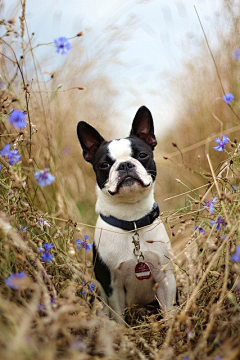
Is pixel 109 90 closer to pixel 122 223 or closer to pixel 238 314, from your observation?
pixel 122 223

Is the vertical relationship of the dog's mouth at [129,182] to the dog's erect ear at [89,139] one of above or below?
below

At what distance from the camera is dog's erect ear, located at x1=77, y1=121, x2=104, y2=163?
2330mm

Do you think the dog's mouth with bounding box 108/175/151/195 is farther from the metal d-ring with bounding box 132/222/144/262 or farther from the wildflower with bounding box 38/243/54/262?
the wildflower with bounding box 38/243/54/262

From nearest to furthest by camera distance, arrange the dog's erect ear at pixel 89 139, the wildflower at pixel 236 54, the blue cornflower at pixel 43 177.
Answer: the blue cornflower at pixel 43 177 < the dog's erect ear at pixel 89 139 < the wildflower at pixel 236 54

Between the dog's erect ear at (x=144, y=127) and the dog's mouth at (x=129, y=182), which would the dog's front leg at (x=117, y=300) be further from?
the dog's erect ear at (x=144, y=127)

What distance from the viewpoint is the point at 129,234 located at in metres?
2.13

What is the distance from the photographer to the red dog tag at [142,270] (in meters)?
2.07

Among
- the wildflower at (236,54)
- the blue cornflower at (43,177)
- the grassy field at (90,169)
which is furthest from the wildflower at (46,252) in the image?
the wildflower at (236,54)

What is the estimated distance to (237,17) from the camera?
3.41 metres

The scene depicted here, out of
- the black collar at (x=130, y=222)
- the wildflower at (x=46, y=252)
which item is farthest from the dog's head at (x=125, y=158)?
the wildflower at (x=46, y=252)

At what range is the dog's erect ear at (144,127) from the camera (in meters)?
2.34

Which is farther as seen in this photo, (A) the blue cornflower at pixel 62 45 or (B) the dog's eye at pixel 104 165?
(B) the dog's eye at pixel 104 165

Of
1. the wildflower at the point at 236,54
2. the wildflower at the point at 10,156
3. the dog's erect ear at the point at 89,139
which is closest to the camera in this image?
the wildflower at the point at 10,156

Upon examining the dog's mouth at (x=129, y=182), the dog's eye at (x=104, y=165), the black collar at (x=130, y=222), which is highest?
the dog's eye at (x=104, y=165)
